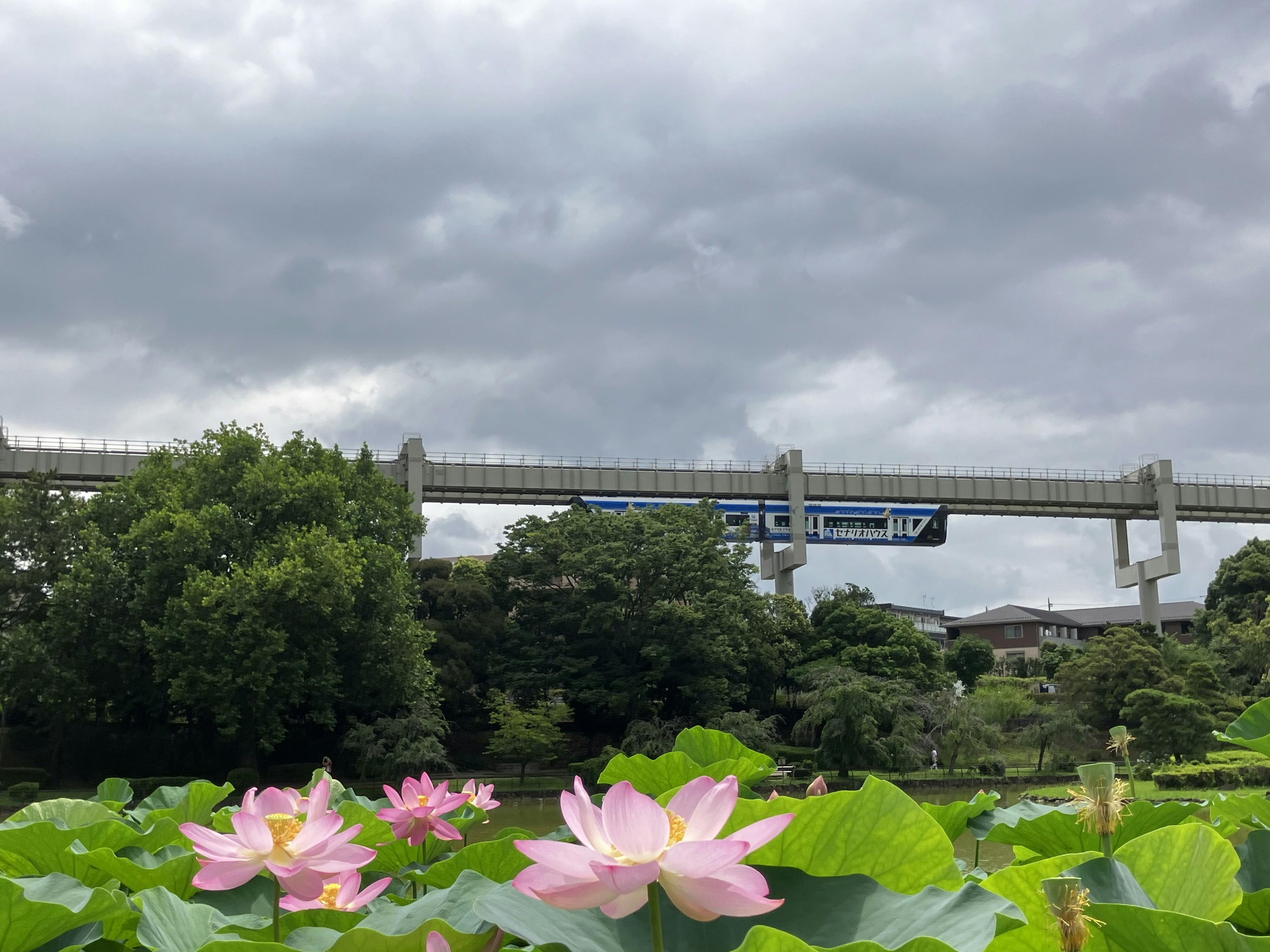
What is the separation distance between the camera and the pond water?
12719mm

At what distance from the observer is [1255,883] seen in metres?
1.32

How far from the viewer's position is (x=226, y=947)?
842 millimetres

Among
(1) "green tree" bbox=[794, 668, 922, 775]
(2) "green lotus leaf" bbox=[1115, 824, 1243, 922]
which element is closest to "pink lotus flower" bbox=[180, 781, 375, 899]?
(2) "green lotus leaf" bbox=[1115, 824, 1243, 922]

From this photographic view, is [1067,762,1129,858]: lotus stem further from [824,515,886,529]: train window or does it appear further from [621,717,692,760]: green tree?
[824,515,886,529]: train window

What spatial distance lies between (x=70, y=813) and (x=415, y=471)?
96.8 ft

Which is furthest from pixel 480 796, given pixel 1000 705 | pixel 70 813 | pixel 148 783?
pixel 1000 705

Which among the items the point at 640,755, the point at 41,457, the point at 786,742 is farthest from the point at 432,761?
the point at 640,755

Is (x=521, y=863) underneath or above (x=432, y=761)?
above

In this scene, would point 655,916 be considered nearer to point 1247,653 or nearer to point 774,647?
point 774,647

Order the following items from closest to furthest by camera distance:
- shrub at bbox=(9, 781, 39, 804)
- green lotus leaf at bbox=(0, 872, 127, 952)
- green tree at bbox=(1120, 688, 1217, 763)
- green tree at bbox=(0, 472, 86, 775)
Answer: green lotus leaf at bbox=(0, 872, 127, 952) → shrub at bbox=(9, 781, 39, 804) → green tree at bbox=(0, 472, 86, 775) → green tree at bbox=(1120, 688, 1217, 763)

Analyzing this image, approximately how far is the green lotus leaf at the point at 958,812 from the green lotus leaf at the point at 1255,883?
51 cm

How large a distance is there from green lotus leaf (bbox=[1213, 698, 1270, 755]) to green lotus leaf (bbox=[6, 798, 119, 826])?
2.10 m

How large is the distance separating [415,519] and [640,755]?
24.5 meters

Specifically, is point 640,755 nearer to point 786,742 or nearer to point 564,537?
point 564,537
